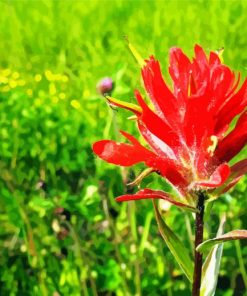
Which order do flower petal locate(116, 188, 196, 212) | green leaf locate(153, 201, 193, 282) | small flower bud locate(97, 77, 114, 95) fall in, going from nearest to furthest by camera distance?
flower petal locate(116, 188, 196, 212)
green leaf locate(153, 201, 193, 282)
small flower bud locate(97, 77, 114, 95)

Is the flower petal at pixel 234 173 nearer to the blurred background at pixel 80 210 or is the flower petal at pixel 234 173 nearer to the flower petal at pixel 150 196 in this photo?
the flower petal at pixel 150 196

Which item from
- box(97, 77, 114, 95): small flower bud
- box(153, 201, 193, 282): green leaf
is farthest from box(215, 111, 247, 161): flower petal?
box(97, 77, 114, 95): small flower bud

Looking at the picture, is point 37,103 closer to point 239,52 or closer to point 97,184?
point 97,184

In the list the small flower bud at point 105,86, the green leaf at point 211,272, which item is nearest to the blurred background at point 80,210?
the small flower bud at point 105,86

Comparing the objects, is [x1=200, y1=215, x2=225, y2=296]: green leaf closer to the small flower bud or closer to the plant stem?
the plant stem

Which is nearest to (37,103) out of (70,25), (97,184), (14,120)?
(14,120)
